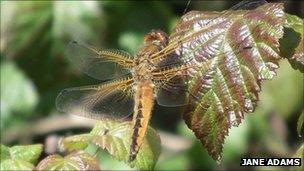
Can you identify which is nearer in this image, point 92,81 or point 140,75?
point 140,75

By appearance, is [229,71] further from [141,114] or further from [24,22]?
[24,22]

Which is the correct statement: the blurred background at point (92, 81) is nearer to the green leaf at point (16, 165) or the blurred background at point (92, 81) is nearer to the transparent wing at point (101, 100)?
the transparent wing at point (101, 100)

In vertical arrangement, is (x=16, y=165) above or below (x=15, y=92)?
above

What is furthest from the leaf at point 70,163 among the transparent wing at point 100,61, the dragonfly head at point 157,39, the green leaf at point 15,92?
the green leaf at point 15,92

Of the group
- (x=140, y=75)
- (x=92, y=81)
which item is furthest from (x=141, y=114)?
(x=92, y=81)

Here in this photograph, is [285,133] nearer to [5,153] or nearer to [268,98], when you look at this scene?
[268,98]

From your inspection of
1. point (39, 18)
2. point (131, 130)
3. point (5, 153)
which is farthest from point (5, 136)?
point (131, 130)

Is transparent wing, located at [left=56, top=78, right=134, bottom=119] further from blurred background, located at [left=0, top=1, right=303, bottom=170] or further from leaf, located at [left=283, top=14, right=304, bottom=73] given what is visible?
blurred background, located at [left=0, top=1, right=303, bottom=170]
